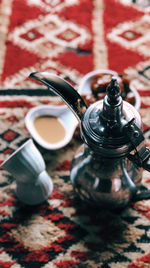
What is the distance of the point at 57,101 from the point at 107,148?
40 centimetres

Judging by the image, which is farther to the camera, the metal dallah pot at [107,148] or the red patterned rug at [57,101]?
the red patterned rug at [57,101]

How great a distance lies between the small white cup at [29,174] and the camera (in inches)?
28.2

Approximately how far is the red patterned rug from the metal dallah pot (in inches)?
2.5

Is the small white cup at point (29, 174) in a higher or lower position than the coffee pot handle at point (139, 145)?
lower

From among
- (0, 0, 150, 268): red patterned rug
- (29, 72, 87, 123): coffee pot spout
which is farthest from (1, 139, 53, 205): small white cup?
(29, 72, 87, 123): coffee pot spout

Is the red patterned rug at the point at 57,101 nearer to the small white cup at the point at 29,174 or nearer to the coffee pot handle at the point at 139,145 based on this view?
the small white cup at the point at 29,174

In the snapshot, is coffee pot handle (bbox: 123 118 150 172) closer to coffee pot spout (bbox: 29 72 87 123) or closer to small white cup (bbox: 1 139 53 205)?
coffee pot spout (bbox: 29 72 87 123)

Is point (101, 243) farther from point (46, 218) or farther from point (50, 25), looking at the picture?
point (50, 25)

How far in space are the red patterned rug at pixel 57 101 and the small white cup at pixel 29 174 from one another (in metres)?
0.03

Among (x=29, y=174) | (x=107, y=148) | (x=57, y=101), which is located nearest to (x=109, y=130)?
(x=107, y=148)

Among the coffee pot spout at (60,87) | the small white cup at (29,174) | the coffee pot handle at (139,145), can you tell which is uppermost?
the coffee pot spout at (60,87)

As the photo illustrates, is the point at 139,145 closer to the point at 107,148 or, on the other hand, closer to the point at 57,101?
the point at 107,148

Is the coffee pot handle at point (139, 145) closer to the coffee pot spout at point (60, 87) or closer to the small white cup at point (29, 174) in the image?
the coffee pot spout at point (60, 87)

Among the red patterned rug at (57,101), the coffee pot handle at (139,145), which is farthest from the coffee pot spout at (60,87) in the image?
the red patterned rug at (57,101)
